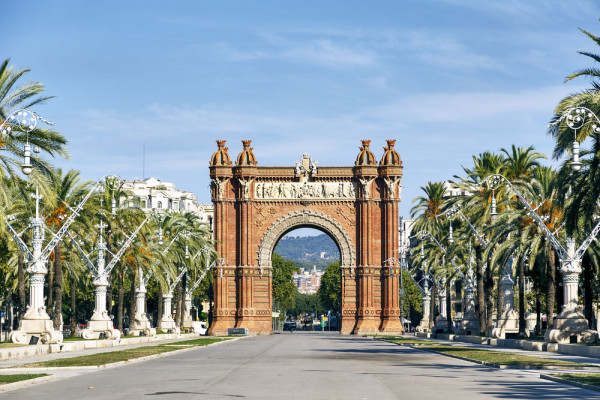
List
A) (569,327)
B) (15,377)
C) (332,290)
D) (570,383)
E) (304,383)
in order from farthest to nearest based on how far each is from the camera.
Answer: (332,290), (569,327), (15,377), (570,383), (304,383)

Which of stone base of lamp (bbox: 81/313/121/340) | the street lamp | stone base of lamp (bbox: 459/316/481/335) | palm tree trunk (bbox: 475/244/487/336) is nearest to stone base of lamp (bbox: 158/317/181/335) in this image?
stone base of lamp (bbox: 81/313/121/340)

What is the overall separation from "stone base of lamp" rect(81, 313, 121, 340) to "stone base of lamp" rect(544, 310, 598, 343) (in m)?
27.5

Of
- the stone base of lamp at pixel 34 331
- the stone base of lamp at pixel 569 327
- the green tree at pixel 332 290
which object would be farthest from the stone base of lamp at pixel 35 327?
the green tree at pixel 332 290

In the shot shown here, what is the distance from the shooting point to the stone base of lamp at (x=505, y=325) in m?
60.2

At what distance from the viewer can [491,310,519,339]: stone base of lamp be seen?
198ft

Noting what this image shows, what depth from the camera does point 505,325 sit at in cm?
6138

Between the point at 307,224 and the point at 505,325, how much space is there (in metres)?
35.7

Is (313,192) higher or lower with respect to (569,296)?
higher

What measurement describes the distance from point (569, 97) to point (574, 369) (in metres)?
12.8

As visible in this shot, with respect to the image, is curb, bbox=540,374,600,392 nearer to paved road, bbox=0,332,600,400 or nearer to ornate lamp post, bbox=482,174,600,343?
paved road, bbox=0,332,600,400

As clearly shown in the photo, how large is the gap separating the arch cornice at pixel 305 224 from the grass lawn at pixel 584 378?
64.6 meters

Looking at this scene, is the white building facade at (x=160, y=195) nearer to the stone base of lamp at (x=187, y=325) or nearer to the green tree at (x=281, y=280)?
the green tree at (x=281, y=280)

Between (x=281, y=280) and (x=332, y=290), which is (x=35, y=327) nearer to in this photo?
(x=332, y=290)

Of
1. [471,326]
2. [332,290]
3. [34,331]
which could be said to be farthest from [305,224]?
[332,290]
